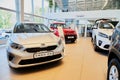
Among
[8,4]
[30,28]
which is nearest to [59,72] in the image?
[30,28]

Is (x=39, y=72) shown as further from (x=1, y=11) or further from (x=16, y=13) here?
(x=16, y=13)

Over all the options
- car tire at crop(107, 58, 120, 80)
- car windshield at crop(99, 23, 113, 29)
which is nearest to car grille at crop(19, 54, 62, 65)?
car tire at crop(107, 58, 120, 80)

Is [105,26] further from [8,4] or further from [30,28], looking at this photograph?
[8,4]

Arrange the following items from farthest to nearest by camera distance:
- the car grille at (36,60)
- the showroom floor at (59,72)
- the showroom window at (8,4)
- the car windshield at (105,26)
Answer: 1. the showroom window at (8,4)
2. the car windshield at (105,26)
3. the car grille at (36,60)
4. the showroom floor at (59,72)

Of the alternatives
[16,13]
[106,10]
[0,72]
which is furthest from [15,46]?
[106,10]

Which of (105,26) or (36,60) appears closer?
(36,60)

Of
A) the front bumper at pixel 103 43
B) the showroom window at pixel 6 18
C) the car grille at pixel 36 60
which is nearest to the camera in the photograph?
the car grille at pixel 36 60

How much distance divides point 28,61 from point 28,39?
54 cm

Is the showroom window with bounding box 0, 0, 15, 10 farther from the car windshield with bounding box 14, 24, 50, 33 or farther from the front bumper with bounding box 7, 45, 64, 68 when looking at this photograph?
the front bumper with bounding box 7, 45, 64, 68

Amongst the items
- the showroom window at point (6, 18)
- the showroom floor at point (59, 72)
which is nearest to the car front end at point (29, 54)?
the showroom floor at point (59, 72)

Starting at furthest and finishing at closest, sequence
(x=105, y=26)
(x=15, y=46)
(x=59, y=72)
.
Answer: (x=105, y=26), (x=59, y=72), (x=15, y=46)

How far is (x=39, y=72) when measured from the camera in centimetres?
320

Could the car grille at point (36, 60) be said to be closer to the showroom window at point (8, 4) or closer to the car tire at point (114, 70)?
the car tire at point (114, 70)

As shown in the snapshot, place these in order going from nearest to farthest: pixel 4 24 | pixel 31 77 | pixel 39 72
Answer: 1. pixel 31 77
2. pixel 39 72
3. pixel 4 24
